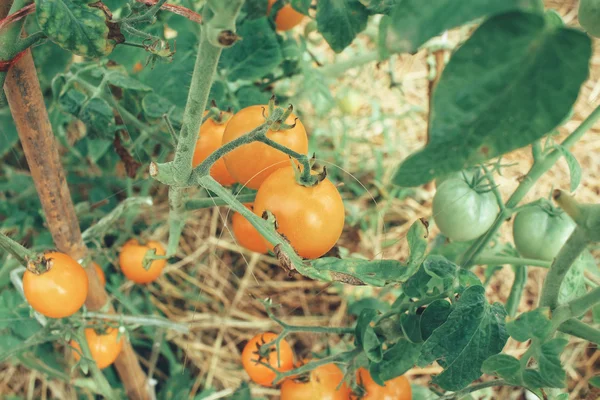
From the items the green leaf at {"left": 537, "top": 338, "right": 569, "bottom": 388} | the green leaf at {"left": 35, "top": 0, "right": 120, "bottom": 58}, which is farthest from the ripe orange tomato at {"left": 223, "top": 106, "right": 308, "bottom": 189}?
the green leaf at {"left": 537, "top": 338, "right": 569, "bottom": 388}

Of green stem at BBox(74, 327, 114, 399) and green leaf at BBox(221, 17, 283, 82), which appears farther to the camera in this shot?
green leaf at BBox(221, 17, 283, 82)

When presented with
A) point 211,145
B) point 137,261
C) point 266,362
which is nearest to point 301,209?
point 211,145

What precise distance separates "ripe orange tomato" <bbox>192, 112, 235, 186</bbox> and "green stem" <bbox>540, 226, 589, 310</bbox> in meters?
0.49

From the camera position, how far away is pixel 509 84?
14.1 inches

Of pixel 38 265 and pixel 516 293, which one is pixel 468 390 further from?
pixel 38 265

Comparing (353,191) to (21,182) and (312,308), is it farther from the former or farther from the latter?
(21,182)

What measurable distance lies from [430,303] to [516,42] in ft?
1.69

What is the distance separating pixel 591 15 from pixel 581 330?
1.43 feet

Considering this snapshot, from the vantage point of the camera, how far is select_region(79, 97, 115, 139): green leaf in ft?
3.39

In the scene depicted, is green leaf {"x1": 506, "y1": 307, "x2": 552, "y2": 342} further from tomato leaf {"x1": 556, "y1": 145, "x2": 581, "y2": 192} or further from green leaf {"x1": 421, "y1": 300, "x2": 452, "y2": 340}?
tomato leaf {"x1": 556, "y1": 145, "x2": 581, "y2": 192}

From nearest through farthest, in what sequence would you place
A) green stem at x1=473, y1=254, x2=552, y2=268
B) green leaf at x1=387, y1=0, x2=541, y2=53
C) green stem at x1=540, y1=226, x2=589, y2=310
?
green leaf at x1=387, y1=0, x2=541, y2=53 → green stem at x1=540, y1=226, x2=589, y2=310 → green stem at x1=473, y1=254, x2=552, y2=268

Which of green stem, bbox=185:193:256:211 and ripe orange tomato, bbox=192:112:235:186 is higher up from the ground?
ripe orange tomato, bbox=192:112:235:186

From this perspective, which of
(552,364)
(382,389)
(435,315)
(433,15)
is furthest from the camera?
(382,389)

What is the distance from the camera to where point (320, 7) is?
2.88 feet
